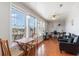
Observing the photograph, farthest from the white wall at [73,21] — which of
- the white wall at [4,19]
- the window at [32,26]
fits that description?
the white wall at [4,19]

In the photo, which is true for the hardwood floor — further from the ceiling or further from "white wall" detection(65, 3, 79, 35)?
the ceiling

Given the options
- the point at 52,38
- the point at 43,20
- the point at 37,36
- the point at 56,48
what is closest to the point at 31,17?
the point at 43,20

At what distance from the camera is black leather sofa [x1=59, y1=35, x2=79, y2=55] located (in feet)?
9.31

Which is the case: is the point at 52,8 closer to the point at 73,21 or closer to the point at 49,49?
the point at 73,21

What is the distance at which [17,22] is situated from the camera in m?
2.86

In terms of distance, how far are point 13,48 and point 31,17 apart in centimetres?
84

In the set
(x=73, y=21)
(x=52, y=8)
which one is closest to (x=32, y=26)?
(x=52, y=8)

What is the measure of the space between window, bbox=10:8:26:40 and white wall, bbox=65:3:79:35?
3.43ft

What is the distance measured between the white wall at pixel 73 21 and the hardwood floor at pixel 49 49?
443mm

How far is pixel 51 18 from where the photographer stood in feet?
9.83

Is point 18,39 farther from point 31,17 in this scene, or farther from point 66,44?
point 66,44

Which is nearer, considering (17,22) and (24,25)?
(17,22)

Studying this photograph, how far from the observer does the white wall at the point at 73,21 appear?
278 centimetres

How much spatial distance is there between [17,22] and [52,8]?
87 cm
